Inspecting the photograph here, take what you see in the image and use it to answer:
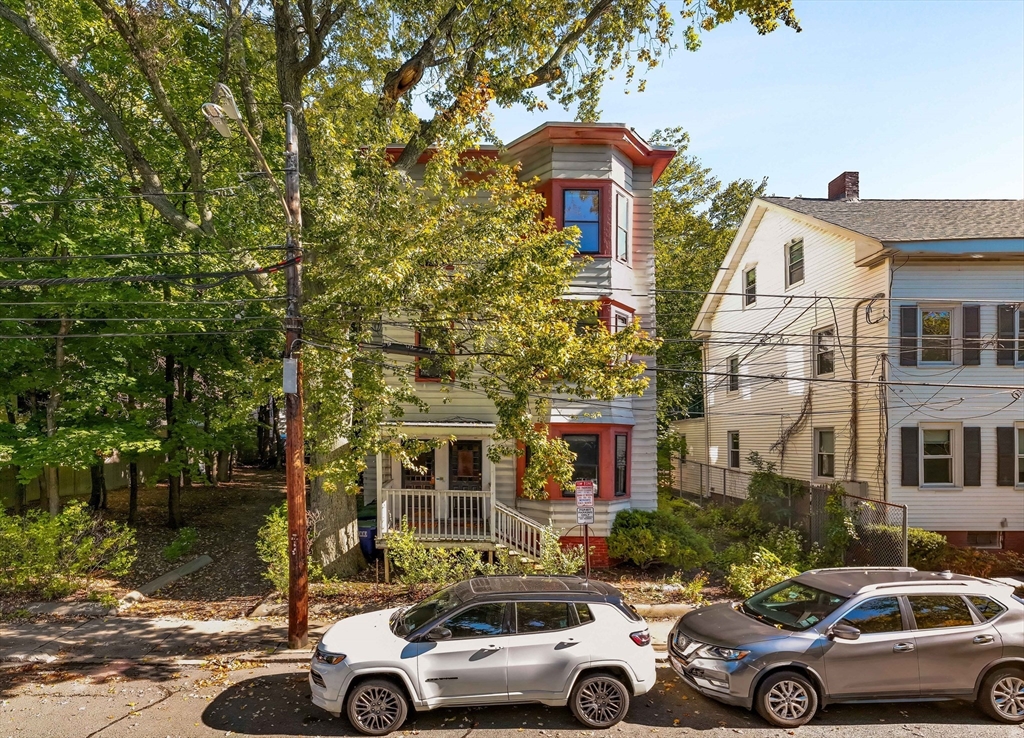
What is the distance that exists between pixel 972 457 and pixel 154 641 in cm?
1785

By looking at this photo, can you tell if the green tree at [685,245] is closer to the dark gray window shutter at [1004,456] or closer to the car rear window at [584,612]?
the dark gray window shutter at [1004,456]

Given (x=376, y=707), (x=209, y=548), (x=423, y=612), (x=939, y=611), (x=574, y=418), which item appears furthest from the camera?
(x=209, y=548)

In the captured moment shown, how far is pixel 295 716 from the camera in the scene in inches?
282

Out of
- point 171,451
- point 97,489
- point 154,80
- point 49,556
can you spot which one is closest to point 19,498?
point 97,489

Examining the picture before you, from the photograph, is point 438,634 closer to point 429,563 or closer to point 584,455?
point 429,563

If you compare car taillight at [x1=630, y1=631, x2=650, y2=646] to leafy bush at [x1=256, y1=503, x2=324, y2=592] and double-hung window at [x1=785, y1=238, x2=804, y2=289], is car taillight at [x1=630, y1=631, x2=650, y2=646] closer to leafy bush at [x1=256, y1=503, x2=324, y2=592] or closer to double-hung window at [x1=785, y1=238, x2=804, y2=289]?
leafy bush at [x1=256, y1=503, x2=324, y2=592]

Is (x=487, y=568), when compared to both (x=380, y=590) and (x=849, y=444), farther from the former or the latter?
(x=849, y=444)

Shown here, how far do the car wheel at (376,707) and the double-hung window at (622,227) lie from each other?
35.4 feet

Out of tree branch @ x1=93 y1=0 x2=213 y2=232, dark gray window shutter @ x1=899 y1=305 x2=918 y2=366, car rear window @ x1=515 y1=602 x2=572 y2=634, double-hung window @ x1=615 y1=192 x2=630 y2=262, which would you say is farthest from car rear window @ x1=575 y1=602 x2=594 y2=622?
dark gray window shutter @ x1=899 y1=305 x2=918 y2=366

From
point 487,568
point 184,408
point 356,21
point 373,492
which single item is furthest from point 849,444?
point 184,408

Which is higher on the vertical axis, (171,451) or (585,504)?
(171,451)

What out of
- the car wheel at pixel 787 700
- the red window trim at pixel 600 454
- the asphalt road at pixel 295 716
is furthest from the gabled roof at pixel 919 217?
the car wheel at pixel 787 700

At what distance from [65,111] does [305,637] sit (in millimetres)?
14223

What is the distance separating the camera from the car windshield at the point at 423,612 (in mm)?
7293
